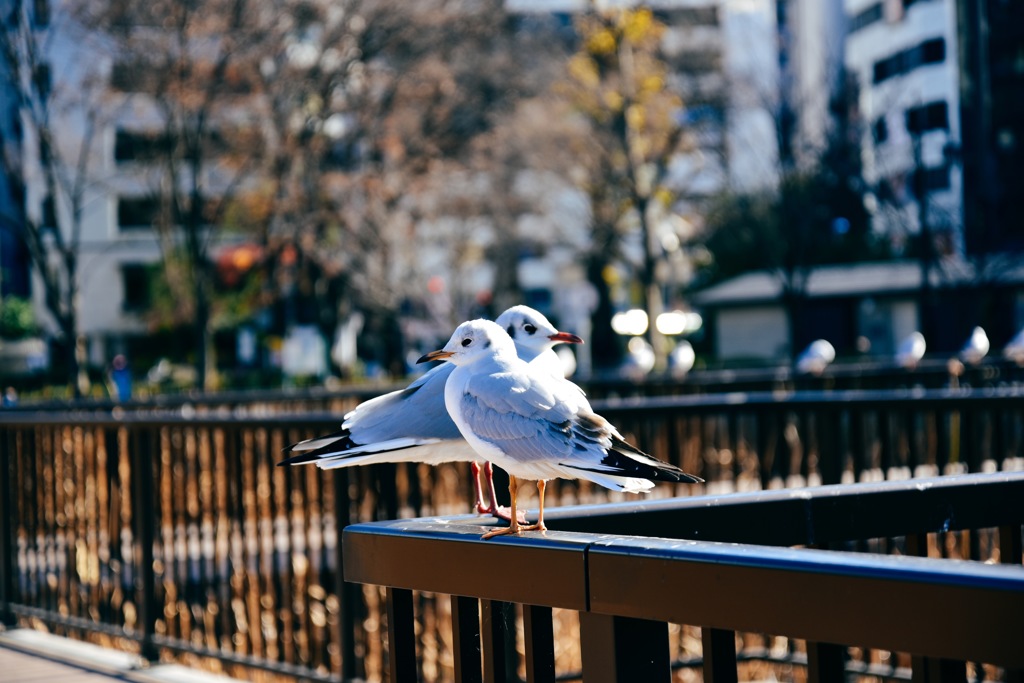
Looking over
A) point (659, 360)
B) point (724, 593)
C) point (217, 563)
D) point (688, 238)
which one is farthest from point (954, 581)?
point (688, 238)

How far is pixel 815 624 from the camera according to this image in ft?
6.14

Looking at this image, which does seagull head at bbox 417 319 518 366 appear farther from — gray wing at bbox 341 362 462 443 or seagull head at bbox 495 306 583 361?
seagull head at bbox 495 306 583 361

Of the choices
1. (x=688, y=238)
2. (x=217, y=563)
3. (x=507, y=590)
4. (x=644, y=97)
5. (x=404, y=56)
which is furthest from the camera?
(x=688, y=238)

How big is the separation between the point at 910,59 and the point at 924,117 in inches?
75.7

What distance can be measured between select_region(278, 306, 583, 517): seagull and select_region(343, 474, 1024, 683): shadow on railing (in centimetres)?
21

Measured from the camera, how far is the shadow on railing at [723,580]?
175cm

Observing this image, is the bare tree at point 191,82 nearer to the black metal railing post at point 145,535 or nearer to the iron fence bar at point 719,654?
the black metal railing post at point 145,535

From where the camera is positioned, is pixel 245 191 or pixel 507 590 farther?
pixel 245 191

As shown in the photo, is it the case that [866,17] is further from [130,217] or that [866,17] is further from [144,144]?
[130,217]

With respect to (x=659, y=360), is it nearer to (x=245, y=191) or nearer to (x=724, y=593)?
(x=245, y=191)

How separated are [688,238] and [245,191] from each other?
72.1 ft

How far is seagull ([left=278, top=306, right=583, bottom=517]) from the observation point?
287 cm

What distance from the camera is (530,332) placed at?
321 centimetres

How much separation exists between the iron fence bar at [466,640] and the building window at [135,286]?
5887cm
